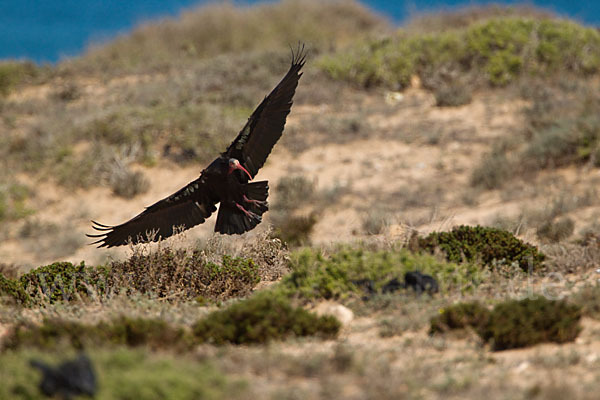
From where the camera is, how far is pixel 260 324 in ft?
14.5

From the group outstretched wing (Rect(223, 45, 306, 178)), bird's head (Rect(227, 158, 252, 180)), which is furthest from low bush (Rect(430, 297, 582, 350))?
outstretched wing (Rect(223, 45, 306, 178))

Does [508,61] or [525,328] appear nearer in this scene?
[525,328]

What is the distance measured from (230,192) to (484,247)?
2.71m

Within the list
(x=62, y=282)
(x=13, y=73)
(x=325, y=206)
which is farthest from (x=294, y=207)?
(x=13, y=73)

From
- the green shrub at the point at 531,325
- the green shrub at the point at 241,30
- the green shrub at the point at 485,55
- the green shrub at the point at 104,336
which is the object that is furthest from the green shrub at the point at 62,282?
the green shrub at the point at 241,30

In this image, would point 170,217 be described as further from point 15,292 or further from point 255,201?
point 15,292

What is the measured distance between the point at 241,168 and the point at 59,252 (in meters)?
6.04

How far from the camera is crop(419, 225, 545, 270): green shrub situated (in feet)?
21.4

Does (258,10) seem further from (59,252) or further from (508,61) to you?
(59,252)

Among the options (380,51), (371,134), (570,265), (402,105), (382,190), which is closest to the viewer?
(570,265)

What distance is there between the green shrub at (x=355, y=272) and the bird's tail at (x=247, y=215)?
1.38m

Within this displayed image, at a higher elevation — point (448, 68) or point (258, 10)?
point (258, 10)

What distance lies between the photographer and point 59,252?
11.4m

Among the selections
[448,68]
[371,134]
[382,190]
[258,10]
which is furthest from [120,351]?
[258,10]
